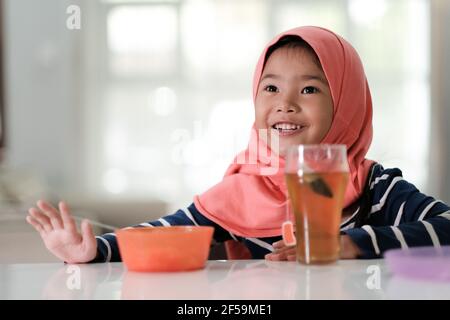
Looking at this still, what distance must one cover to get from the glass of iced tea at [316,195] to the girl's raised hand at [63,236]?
280mm

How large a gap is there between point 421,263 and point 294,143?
58cm

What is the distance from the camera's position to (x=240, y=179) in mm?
1233

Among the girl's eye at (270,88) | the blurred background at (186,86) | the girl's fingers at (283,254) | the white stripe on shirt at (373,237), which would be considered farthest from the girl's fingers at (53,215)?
the blurred background at (186,86)

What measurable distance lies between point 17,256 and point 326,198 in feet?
4.26

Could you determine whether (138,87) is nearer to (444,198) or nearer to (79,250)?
(444,198)

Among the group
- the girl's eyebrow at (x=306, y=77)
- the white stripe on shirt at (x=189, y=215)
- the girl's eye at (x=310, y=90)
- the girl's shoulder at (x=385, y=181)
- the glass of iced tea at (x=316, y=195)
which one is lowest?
the white stripe on shirt at (x=189, y=215)

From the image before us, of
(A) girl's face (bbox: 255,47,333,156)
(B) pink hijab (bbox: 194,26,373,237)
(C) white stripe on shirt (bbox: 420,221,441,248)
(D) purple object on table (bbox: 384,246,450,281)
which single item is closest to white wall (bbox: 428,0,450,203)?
(B) pink hijab (bbox: 194,26,373,237)

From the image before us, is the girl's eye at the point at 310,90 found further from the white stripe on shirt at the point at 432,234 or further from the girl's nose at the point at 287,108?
the white stripe on shirt at the point at 432,234

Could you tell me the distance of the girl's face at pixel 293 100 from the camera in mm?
1190

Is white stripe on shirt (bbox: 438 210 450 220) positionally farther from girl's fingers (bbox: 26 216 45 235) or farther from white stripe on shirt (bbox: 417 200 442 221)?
girl's fingers (bbox: 26 216 45 235)

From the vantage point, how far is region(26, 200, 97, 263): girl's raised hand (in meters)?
0.88

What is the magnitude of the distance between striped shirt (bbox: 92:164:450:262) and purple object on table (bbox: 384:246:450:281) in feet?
0.58
